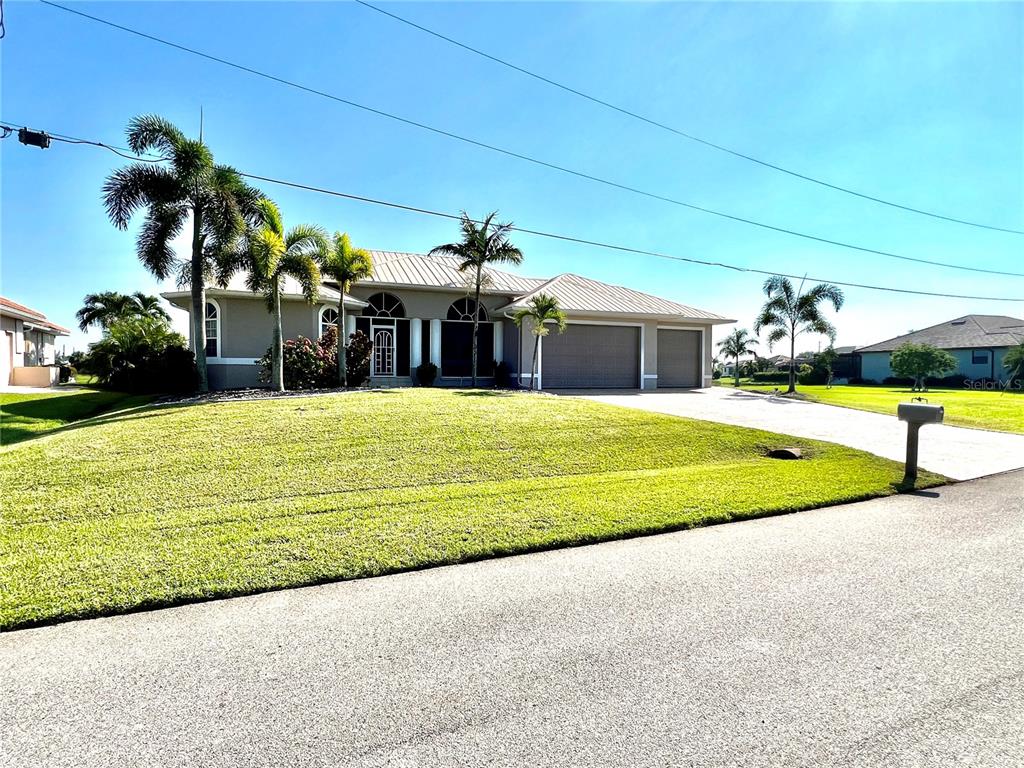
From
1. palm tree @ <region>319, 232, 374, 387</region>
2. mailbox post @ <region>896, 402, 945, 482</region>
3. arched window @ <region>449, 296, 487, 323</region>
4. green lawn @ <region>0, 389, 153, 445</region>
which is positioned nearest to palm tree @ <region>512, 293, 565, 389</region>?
arched window @ <region>449, 296, 487, 323</region>

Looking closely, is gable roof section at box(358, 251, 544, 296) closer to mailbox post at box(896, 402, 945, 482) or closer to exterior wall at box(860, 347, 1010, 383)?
mailbox post at box(896, 402, 945, 482)

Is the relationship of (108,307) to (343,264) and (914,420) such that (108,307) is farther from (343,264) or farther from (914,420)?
(914,420)

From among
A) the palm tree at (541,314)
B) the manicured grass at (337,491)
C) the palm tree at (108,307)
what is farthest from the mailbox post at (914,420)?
the palm tree at (108,307)

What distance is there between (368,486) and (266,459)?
77.5 inches

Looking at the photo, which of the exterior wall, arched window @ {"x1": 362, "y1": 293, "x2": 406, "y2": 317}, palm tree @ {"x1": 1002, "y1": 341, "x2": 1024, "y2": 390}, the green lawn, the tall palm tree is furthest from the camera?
the exterior wall

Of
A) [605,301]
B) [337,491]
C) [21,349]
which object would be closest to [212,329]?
[337,491]

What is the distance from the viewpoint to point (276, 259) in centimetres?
1395

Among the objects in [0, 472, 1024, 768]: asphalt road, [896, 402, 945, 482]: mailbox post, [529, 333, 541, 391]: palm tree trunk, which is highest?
[529, 333, 541, 391]: palm tree trunk

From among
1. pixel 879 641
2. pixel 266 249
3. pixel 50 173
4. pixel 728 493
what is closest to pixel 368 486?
pixel 728 493

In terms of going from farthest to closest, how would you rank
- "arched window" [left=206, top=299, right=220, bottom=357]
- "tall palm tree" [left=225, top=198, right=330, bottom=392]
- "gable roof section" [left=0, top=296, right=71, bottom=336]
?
1. "gable roof section" [left=0, top=296, right=71, bottom=336]
2. "arched window" [left=206, top=299, right=220, bottom=357]
3. "tall palm tree" [left=225, top=198, right=330, bottom=392]

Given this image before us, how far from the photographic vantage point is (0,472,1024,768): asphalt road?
220 centimetres

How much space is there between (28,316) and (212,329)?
16.3 meters

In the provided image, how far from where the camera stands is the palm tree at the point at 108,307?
37.2 metres

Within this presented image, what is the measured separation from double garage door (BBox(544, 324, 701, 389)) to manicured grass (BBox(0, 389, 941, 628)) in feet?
31.5
